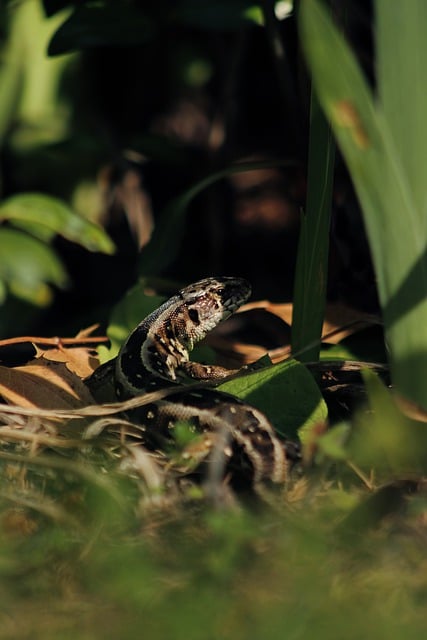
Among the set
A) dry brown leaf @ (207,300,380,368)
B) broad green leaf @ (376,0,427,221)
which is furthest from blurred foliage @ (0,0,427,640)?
dry brown leaf @ (207,300,380,368)

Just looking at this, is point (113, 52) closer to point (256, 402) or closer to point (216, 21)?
point (216, 21)

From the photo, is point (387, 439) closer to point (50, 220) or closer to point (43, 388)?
point (43, 388)

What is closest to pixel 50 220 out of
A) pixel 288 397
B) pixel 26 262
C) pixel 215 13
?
pixel 26 262

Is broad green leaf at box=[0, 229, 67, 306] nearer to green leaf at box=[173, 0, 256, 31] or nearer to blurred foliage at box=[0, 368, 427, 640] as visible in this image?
green leaf at box=[173, 0, 256, 31]

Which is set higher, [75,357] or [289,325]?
[75,357]

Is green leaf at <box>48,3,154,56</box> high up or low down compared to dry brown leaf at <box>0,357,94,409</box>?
up

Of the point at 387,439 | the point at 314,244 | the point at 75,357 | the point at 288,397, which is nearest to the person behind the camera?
the point at 387,439
